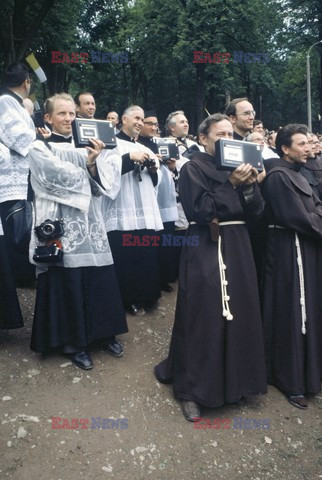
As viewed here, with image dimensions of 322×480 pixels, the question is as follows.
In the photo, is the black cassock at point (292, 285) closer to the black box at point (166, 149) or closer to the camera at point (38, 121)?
the black box at point (166, 149)

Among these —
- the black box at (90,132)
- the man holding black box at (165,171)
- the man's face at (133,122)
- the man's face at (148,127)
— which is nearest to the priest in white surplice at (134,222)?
the man's face at (133,122)

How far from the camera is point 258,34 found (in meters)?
23.8

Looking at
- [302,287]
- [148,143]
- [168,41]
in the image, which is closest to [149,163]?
[148,143]

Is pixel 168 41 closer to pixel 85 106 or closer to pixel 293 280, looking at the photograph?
pixel 85 106

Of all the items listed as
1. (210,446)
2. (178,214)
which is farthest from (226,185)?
(178,214)

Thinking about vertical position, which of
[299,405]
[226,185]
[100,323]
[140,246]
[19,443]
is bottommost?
[299,405]

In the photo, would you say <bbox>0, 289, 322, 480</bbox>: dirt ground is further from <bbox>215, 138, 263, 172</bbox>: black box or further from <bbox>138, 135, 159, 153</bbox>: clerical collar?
<bbox>138, 135, 159, 153</bbox>: clerical collar

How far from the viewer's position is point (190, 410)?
344 centimetres

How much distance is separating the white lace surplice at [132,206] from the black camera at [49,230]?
1133mm

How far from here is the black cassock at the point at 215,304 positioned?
11.0 ft

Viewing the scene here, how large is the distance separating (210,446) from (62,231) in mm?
1998

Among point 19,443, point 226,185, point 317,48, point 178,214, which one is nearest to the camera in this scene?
point 19,443

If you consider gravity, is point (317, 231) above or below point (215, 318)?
above

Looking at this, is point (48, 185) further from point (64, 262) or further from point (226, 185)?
point (226, 185)
